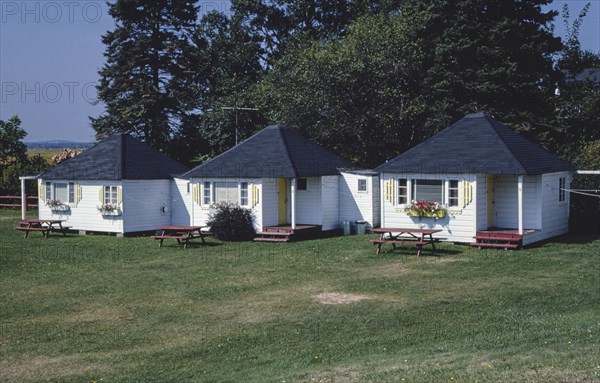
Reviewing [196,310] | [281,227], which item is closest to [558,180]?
[281,227]

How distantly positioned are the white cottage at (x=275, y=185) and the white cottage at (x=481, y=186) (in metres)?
3.85

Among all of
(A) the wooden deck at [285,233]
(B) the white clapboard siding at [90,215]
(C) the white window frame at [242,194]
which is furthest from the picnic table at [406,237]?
(B) the white clapboard siding at [90,215]

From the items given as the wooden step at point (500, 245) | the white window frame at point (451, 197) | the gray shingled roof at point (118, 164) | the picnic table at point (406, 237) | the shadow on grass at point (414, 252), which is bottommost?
the shadow on grass at point (414, 252)

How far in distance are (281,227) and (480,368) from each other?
20060 millimetres

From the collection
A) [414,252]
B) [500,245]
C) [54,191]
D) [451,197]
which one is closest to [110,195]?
[54,191]

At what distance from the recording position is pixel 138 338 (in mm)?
13508

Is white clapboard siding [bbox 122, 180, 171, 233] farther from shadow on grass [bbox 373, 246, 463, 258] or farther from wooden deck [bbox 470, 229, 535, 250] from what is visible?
wooden deck [bbox 470, 229, 535, 250]

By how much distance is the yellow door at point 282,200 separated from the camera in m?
30.3

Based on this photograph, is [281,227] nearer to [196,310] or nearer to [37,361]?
[196,310]

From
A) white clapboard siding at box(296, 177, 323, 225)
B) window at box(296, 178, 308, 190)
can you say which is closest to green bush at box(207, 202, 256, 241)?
white clapboard siding at box(296, 177, 323, 225)

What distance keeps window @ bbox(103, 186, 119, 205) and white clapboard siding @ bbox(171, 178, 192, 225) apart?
272 cm

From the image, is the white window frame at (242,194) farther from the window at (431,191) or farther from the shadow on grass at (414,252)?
the shadow on grass at (414,252)

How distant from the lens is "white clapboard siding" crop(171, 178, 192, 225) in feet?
107

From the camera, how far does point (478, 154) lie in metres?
26.2
